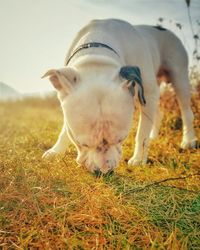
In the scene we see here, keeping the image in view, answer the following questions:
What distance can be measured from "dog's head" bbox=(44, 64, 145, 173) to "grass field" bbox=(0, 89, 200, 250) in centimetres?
20

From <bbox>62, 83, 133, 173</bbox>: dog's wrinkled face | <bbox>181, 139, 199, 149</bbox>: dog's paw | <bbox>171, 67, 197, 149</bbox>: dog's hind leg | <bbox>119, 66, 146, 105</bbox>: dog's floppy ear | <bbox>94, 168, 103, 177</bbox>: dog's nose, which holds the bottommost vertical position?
<bbox>181, 139, 199, 149</bbox>: dog's paw

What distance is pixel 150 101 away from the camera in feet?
12.7

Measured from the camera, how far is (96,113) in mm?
2697

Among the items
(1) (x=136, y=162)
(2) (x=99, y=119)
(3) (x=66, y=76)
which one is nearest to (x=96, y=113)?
(2) (x=99, y=119)

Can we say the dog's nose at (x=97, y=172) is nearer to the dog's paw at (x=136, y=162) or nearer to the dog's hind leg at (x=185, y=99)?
the dog's paw at (x=136, y=162)

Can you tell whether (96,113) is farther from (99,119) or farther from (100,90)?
(100,90)

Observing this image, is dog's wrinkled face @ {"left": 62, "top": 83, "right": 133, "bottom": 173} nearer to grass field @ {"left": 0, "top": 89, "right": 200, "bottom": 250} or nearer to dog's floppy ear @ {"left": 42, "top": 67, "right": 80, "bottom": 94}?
dog's floppy ear @ {"left": 42, "top": 67, "right": 80, "bottom": 94}

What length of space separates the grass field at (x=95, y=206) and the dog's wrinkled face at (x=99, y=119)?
183 mm

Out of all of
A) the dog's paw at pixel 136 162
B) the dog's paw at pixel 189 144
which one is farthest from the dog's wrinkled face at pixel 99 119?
the dog's paw at pixel 189 144

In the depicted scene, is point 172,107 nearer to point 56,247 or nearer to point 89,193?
point 89,193

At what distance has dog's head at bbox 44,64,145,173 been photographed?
2719 mm

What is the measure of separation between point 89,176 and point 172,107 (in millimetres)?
3600

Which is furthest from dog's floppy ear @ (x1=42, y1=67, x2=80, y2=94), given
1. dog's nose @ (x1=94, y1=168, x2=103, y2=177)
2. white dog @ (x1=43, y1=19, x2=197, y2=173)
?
dog's nose @ (x1=94, y1=168, x2=103, y2=177)

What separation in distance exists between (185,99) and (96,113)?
2712mm
